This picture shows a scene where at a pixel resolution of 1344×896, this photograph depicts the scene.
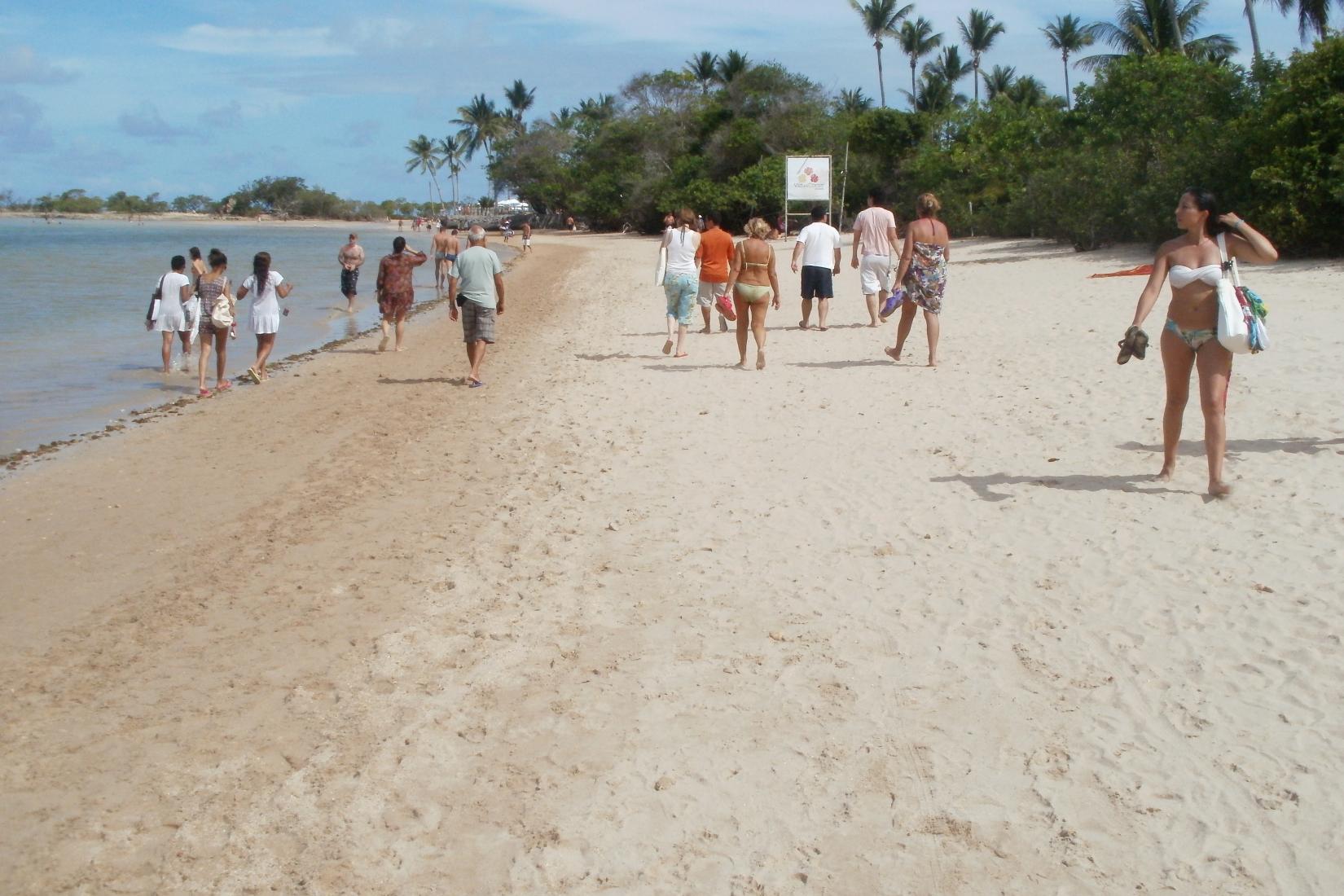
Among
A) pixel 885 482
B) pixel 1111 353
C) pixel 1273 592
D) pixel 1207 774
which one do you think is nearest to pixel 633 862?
pixel 1207 774

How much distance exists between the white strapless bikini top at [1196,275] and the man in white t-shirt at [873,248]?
735 centimetres

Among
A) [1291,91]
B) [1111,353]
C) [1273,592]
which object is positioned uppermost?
[1291,91]

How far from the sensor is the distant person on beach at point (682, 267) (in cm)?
1212

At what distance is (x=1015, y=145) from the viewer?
33.3 metres

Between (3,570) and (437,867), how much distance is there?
167 inches

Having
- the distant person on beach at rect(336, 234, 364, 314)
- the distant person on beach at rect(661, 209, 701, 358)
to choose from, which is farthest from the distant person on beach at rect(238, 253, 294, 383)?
the distant person on beach at rect(336, 234, 364, 314)

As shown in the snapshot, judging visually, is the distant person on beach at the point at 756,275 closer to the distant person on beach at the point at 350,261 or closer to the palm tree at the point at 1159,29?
the distant person on beach at the point at 350,261

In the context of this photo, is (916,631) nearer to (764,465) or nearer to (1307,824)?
(1307,824)

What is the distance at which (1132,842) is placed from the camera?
10.8 ft

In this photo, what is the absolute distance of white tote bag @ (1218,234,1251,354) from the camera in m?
5.81

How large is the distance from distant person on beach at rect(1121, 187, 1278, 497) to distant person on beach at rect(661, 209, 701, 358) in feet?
21.1

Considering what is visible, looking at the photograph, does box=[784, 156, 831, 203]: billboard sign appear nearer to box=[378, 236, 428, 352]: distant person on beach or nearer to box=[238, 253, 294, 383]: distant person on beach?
box=[378, 236, 428, 352]: distant person on beach

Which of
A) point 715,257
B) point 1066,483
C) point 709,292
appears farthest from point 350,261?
point 1066,483

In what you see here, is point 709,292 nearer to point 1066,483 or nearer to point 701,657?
point 1066,483
